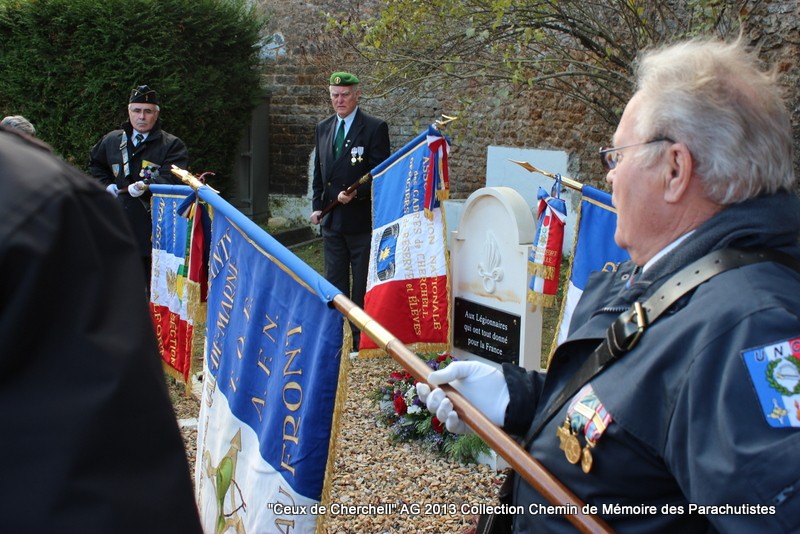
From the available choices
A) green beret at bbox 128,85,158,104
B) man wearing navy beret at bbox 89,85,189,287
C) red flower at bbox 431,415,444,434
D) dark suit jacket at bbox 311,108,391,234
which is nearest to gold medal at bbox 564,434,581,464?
red flower at bbox 431,415,444,434

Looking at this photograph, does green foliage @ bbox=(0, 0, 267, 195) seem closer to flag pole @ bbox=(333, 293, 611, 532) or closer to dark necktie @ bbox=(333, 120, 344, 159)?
dark necktie @ bbox=(333, 120, 344, 159)

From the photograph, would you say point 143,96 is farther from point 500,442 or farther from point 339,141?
point 500,442

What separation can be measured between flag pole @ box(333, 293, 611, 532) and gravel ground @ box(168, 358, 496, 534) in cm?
195

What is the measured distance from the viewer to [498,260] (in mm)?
4520

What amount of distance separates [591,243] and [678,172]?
101 inches

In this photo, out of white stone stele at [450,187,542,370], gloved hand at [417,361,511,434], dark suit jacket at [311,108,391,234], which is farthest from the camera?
dark suit jacket at [311,108,391,234]

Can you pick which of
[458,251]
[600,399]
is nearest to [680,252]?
[600,399]

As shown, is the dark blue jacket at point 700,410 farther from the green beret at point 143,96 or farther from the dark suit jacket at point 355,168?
the green beret at point 143,96

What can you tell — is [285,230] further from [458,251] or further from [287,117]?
[458,251]

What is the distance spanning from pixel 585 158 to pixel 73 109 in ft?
22.0

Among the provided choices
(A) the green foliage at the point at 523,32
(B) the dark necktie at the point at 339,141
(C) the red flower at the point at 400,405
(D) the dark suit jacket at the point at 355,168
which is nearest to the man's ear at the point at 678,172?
(C) the red flower at the point at 400,405

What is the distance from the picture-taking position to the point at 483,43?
682 centimetres

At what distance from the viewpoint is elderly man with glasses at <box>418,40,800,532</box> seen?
1.21m

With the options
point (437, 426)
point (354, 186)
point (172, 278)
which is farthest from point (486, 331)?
point (172, 278)
